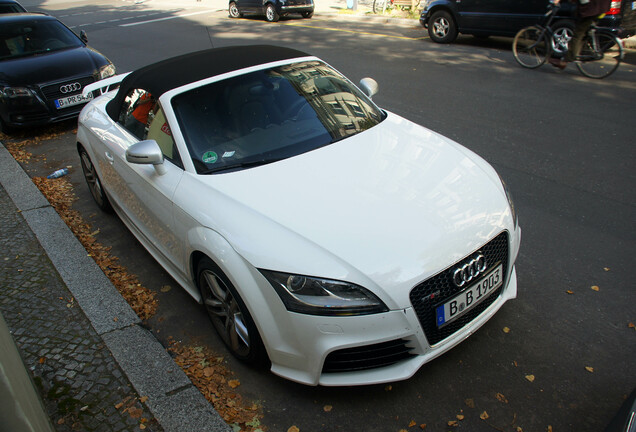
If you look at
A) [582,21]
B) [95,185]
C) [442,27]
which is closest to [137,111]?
[95,185]

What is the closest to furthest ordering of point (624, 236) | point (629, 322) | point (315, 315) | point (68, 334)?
1. point (315, 315)
2. point (629, 322)
3. point (68, 334)
4. point (624, 236)

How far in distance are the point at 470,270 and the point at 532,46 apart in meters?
8.12

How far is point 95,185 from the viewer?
5305 millimetres

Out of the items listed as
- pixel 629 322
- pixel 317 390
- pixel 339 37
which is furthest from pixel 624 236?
pixel 339 37

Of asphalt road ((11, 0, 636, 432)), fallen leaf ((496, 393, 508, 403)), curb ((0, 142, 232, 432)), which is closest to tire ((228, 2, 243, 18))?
asphalt road ((11, 0, 636, 432))

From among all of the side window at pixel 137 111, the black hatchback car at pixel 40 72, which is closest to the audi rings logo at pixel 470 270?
the side window at pixel 137 111

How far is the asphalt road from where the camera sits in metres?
2.81

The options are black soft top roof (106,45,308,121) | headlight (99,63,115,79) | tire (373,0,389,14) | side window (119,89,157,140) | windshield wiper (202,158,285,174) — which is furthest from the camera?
tire (373,0,389,14)

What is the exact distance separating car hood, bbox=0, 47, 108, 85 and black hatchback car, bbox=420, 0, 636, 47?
25.6ft

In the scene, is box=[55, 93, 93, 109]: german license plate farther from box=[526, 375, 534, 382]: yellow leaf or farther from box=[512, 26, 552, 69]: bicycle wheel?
box=[512, 26, 552, 69]: bicycle wheel

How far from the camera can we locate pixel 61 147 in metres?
7.39

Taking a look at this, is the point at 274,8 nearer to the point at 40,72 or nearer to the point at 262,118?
the point at 40,72

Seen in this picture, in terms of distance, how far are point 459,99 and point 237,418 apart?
6.34 m

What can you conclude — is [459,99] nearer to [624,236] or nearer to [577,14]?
[577,14]
